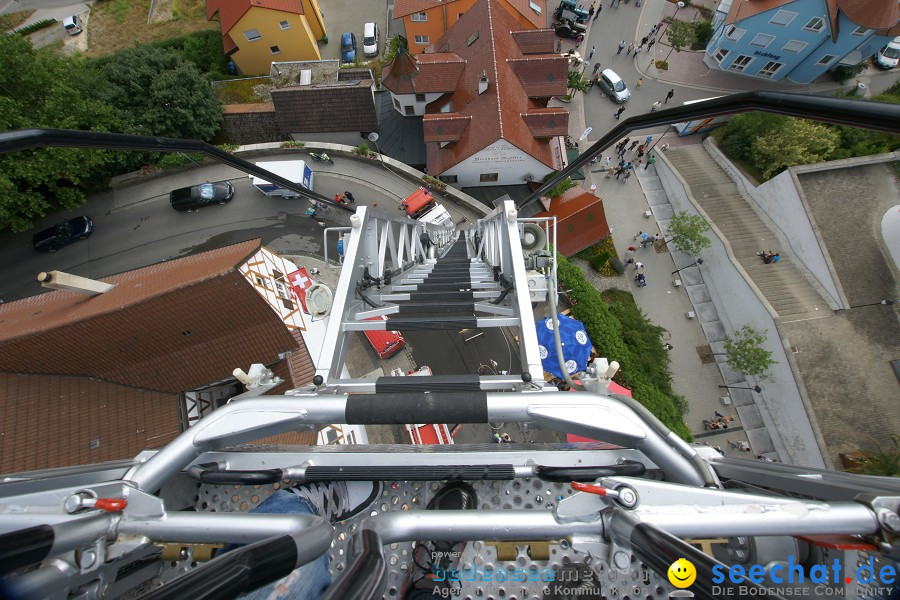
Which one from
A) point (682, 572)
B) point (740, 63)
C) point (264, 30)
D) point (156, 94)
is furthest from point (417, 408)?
point (740, 63)

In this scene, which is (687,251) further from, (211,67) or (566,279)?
(211,67)

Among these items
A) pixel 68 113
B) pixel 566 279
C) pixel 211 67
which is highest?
pixel 211 67

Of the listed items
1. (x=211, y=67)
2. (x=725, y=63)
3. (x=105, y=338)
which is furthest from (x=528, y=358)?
(x=725, y=63)

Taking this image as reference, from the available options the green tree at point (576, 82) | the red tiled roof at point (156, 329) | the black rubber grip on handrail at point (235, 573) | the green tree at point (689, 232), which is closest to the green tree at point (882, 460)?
the green tree at point (689, 232)

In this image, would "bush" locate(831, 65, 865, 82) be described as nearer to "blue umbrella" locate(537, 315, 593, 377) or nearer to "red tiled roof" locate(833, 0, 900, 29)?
"red tiled roof" locate(833, 0, 900, 29)

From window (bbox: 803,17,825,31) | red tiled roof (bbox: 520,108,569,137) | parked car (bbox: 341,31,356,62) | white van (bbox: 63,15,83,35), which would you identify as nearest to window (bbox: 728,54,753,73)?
window (bbox: 803,17,825,31)

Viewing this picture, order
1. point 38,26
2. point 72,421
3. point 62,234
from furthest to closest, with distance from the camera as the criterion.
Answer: point 38,26
point 62,234
point 72,421

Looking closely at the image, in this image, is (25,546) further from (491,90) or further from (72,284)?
(491,90)

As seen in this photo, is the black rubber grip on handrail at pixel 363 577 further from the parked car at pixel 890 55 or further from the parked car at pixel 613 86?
the parked car at pixel 890 55

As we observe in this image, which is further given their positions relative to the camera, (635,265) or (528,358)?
(635,265)
